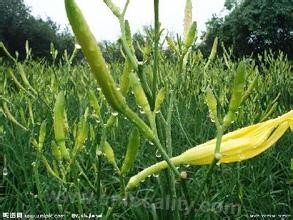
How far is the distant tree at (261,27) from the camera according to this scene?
59.7 ft

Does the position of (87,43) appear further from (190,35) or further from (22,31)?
(22,31)

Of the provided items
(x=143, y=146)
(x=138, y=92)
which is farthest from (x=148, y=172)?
(x=143, y=146)

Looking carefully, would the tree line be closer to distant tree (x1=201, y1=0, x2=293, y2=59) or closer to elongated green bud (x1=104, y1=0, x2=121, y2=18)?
distant tree (x1=201, y1=0, x2=293, y2=59)

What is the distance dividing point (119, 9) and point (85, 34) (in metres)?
0.22

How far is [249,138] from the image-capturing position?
2.00ft

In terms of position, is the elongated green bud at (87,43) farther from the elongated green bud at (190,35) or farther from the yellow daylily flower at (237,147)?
the elongated green bud at (190,35)

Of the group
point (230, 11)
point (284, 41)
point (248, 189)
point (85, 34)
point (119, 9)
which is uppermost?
point (230, 11)

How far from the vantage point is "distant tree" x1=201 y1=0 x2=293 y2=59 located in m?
18.2

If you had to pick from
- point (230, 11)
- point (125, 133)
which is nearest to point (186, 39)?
point (125, 133)

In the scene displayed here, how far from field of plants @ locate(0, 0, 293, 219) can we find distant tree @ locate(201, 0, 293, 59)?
13.8 meters

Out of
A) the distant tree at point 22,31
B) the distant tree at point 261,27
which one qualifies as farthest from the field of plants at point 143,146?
the distant tree at point 22,31

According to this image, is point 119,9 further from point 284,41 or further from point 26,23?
point 26,23

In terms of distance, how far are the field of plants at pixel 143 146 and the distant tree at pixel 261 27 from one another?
13810 mm

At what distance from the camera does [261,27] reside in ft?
60.3
